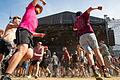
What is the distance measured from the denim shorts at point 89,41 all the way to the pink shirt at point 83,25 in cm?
18

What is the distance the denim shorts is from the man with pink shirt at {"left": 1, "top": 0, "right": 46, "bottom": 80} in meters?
2.16

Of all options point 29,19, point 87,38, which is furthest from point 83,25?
point 29,19

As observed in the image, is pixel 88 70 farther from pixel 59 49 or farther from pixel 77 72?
pixel 59 49

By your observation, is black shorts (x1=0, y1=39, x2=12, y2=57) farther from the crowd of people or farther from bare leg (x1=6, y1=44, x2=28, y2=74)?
bare leg (x1=6, y1=44, x2=28, y2=74)

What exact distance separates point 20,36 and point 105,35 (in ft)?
64.1

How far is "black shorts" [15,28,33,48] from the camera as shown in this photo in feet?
17.9

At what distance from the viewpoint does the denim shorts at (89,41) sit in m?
7.80

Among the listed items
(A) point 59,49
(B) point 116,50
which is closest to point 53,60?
(A) point 59,49

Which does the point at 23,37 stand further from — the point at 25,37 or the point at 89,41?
the point at 89,41

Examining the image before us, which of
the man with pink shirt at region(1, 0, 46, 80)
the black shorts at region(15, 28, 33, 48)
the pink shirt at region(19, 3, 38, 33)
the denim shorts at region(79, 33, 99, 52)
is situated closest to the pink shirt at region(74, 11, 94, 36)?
the denim shorts at region(79, 33, 99, 52)

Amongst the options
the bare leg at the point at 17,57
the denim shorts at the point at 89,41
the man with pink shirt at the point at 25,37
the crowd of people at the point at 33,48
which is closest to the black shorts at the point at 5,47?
the crowd of people at the point at 33,48

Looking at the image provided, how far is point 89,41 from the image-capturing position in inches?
309

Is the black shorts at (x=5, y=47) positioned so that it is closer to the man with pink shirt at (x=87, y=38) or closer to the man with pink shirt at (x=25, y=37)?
the man with pink shirt at (x=87, y=38)

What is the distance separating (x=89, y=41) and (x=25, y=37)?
280cm
